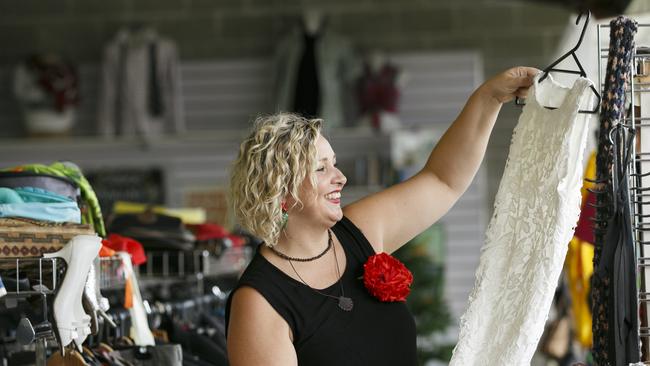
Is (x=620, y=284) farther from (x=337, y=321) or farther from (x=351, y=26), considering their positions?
(x=351, y=26)

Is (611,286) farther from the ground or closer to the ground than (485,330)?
farther from the ground

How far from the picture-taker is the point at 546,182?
8.33 feet

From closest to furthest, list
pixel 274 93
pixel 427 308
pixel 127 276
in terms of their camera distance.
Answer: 1. pixel 127 276
2. pixel 427 308
3. pixel 274 93

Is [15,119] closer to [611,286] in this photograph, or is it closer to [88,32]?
[88,32]

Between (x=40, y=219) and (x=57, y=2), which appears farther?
(x=57, y=2)

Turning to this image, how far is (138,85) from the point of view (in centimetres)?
859

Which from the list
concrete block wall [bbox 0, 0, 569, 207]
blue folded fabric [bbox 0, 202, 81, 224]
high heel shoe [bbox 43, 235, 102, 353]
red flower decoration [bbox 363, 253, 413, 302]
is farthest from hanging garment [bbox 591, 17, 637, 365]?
concrete block wall [bbox 0, 0, 569, 207]

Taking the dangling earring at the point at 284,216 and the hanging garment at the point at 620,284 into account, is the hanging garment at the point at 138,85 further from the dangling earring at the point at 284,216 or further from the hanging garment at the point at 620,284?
the hanging garment at the point at 620,284

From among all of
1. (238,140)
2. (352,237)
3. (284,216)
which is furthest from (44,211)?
(238,140)

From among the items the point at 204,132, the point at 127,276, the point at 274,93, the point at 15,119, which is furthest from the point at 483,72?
the point at 127,276

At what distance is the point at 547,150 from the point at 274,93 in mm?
6269

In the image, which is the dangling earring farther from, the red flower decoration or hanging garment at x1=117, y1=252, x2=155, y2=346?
hanging garment at x1=117, y1=252, x2=155, y2=346

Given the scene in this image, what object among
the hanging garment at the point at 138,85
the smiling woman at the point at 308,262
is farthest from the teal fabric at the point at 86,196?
the hanging garment at the point at 138,85

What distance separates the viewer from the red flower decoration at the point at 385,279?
8.80ft
